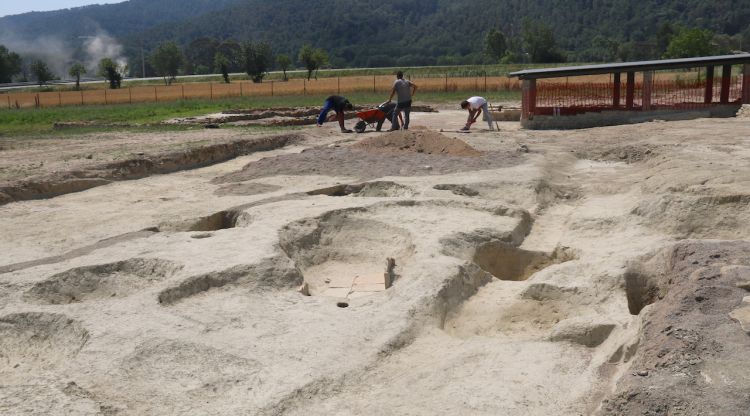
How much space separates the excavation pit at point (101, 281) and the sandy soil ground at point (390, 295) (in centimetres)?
2

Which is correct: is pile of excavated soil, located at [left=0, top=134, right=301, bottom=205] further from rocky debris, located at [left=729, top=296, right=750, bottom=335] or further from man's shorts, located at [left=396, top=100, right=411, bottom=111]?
rocky debris, located at [left=729, top=296, right=750, bottom=335]

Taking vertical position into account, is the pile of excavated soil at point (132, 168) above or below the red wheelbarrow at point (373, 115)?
below

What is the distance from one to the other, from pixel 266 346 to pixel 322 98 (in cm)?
3308

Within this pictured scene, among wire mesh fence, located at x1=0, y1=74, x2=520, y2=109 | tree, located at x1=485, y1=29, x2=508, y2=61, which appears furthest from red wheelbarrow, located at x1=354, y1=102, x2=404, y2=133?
tree, located at x1=485, y1=29, x2=508, y2=61

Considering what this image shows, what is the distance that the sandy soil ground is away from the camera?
4.67m

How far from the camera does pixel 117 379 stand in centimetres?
497

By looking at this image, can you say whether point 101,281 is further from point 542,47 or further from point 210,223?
point 542,47

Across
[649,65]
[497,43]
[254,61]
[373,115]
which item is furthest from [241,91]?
[497,43]

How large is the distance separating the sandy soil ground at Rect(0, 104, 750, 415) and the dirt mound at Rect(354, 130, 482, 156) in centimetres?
209

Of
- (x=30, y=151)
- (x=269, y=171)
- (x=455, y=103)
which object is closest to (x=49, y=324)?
(x=269, y=171)

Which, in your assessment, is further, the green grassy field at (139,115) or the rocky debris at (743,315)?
the green grassy field at (139,115)

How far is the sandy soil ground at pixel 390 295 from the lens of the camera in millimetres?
4672

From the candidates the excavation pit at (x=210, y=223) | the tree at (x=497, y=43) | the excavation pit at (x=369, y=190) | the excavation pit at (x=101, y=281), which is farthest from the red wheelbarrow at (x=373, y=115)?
the tree at (x=497, y=43)

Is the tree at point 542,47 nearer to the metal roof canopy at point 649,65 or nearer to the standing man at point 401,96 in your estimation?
the metal roof canopy at point 649,65
